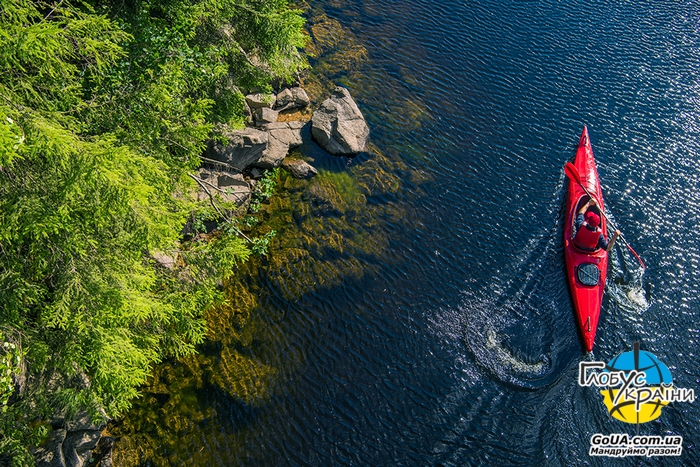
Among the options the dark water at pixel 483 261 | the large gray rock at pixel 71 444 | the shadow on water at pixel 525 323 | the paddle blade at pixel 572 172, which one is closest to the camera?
the large gray rock at pixel 71 444

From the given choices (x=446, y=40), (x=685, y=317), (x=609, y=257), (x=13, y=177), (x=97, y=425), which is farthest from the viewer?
(x=446, y=40)

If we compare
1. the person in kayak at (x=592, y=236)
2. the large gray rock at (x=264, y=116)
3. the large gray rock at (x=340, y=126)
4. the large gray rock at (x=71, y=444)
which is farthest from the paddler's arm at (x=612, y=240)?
the large gray rock at (x=71, y=444)

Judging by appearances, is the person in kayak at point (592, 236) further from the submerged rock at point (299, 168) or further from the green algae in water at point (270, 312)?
the submerged rock at point (299, 168)

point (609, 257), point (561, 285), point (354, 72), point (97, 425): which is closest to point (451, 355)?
point (561, 285)

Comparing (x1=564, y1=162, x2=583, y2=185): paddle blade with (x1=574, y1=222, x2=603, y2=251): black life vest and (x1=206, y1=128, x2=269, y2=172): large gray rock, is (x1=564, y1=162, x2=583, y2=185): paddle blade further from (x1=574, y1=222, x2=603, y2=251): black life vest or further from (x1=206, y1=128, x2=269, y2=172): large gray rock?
(x1=206, y1=128, x2=269, y2=172): large gray rock

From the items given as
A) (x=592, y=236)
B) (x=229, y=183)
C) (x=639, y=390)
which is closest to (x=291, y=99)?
(x=229, y=183)

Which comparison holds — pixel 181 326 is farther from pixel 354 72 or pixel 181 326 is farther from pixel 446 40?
pixel 446 40
